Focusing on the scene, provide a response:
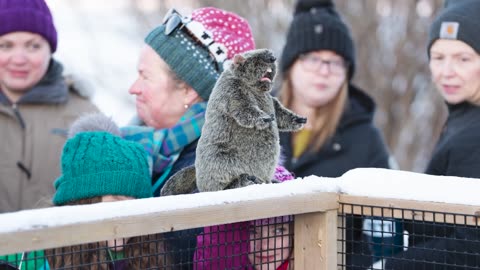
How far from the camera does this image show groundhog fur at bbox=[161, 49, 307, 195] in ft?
6.50

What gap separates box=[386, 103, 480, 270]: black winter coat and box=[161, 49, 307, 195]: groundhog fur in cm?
47

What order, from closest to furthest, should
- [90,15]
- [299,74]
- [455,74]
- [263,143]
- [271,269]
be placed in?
1. [263,143]
2. [271,269]
3. [455,74]
4. [299,74]
5. [90,15]

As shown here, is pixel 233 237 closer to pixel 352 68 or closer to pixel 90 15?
pixel 352 68

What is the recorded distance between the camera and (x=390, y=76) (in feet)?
25.0

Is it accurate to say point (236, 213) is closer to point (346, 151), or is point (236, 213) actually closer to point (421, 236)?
point (421, 236)

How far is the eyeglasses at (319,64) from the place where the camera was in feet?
13.1

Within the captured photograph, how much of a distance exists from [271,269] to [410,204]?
0.44 m

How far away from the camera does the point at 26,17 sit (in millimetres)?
3377

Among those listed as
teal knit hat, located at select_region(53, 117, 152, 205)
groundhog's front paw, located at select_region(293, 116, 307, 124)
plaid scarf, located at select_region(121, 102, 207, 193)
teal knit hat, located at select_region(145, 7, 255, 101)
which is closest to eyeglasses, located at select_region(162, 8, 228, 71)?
teal knit hat, located at select_region(145, 7, 255, 101)

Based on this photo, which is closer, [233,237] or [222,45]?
[233,237]

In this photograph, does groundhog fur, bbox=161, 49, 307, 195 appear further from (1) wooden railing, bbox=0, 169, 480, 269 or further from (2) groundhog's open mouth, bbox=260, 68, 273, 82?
(1) wooden railing, bbox=0, 169, 480, 269

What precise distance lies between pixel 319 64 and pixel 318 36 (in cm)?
15

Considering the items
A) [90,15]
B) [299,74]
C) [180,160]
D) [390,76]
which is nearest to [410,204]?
[180,160]

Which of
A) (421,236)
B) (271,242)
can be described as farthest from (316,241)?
(421,236)
